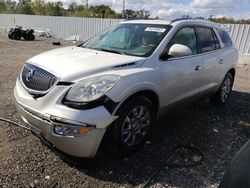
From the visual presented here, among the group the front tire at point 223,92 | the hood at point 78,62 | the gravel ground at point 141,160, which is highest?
the hood at point 78,62

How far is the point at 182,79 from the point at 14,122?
270 cm

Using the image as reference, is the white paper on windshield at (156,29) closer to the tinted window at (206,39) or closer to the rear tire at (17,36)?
the tinted window at (206,39)

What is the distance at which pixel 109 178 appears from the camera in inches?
120

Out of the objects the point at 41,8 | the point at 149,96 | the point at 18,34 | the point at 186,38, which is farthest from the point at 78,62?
the point at 41,8

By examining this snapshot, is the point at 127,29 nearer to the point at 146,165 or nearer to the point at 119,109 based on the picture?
the point at 119,109

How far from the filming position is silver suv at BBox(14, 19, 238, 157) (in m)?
2.84

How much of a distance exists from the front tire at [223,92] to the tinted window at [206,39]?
3.35 feet

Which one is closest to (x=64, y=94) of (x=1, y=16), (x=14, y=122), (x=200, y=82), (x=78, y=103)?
(x=78, y=103)

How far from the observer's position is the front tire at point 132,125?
10.2 ft

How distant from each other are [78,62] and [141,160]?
148cm

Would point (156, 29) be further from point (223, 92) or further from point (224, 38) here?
point (223, 92)

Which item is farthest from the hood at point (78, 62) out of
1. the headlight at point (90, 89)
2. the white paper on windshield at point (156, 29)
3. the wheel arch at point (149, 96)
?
the white paper on windshield at point (156, 29)

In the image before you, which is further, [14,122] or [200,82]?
[200,82]

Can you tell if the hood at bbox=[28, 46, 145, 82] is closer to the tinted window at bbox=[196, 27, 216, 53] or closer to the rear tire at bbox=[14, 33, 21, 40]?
the tinted window at bbox=[196, 27, 216, 53]
